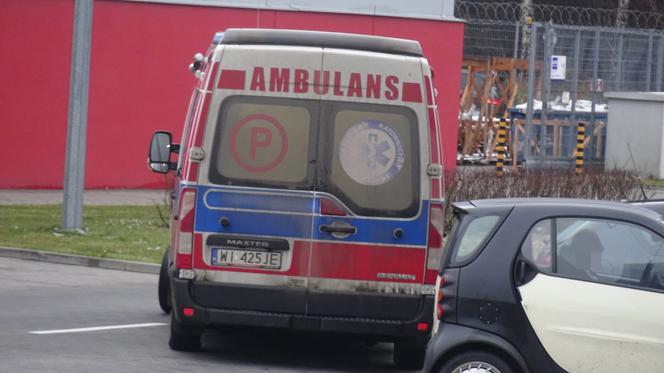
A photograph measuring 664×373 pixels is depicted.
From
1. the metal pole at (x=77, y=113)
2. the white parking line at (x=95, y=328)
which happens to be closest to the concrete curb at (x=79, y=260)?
Result: the metal pole at (x=77, y=113)

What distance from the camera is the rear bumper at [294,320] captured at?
10.1m

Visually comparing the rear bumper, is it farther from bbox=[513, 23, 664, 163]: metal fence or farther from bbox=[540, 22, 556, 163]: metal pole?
bbox=[513, 23, 664, 163]: metal fence

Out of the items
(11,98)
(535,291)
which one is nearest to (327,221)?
(535,291)

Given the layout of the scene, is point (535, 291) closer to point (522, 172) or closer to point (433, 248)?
point (433, 248)

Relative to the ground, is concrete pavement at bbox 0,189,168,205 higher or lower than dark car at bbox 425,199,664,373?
lower

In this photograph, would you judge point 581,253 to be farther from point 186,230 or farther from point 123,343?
point 123,343

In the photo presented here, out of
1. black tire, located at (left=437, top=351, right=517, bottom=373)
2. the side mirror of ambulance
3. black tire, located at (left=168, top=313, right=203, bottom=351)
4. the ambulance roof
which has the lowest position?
black tire, located at (left=168, top=313, right=203, bottom=351)

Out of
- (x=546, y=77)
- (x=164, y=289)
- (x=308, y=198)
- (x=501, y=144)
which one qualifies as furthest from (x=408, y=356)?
(x=546, y=77)

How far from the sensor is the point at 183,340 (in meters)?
10.8

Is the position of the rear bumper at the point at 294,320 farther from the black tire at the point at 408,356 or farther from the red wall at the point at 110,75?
the red wall at the point at 110,75

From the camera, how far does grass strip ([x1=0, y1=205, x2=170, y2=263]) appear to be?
694 inches

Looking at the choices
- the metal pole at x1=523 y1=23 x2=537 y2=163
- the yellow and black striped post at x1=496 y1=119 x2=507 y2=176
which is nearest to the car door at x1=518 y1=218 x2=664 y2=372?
the yellow and black striped post at x1=496 y1=119 x2=507 y2=176

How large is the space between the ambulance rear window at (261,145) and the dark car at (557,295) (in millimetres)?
2324

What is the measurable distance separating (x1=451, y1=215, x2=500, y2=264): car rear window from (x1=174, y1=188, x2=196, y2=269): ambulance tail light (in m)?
2.54
